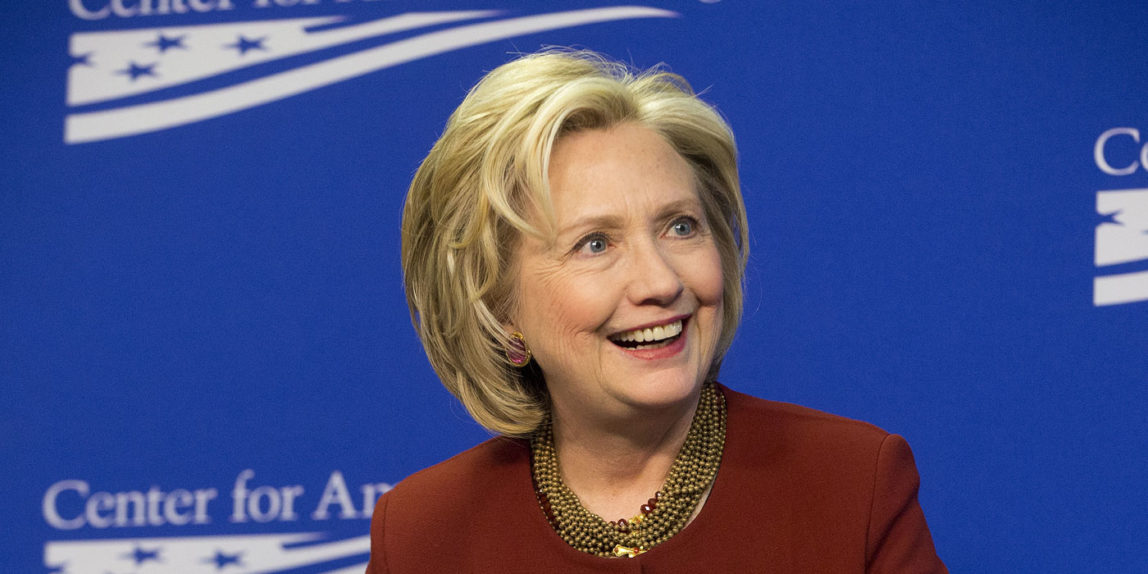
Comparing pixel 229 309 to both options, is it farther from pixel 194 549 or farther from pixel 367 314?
pixel 194 549

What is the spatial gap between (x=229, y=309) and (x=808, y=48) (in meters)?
1.39

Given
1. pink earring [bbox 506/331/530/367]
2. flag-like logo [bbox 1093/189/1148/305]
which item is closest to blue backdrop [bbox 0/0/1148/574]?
flag-like logo [bbox 1093/189/1148/305]

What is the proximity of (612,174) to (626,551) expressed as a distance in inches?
21.5

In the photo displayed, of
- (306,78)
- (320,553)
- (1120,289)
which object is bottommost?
(320,553)

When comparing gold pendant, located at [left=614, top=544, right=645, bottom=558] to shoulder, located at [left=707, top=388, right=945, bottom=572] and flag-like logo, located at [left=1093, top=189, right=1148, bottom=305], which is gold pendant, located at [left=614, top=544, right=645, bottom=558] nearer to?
shoulder, located at [left=707, top=388, right=945, bottom=572]

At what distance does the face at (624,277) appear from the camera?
1541 millimetres

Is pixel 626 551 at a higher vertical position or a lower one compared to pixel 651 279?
lower

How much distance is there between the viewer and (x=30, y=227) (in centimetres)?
260

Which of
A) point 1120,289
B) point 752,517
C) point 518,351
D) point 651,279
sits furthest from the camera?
point 1120,289

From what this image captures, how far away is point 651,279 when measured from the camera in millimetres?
1520

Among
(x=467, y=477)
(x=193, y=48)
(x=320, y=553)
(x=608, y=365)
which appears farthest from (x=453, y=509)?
(x=193, y=48)

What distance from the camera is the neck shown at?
168cm

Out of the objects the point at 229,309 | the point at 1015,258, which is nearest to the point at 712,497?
the point at 1015,258

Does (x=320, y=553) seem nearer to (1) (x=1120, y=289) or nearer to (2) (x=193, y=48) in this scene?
(2) (x=193, y=48)
